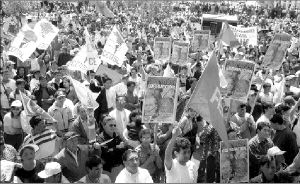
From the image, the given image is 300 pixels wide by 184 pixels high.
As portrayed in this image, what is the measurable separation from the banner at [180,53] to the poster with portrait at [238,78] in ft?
15.1

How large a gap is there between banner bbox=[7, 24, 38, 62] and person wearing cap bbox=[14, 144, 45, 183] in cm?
525

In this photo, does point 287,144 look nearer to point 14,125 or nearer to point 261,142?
point 261,142

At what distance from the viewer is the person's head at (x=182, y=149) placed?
503 cm

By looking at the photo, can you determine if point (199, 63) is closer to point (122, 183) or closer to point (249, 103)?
point (249, 103)

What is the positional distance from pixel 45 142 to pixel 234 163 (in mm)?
2304

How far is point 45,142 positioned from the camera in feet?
19.1

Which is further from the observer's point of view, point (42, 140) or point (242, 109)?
point (242, 109)

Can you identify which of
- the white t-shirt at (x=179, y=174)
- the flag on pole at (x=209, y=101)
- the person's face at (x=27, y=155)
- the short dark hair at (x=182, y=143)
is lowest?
the white t-shirt at (x=179, y=174)

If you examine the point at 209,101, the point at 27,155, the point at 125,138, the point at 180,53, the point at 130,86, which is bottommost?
the point at 180,53

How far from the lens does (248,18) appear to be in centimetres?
3569

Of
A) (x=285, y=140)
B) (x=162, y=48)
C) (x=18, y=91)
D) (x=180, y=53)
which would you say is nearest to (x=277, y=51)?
(x=285, y=140)

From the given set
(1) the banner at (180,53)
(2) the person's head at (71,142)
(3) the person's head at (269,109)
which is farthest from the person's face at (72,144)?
(1) the banner at (180,53)

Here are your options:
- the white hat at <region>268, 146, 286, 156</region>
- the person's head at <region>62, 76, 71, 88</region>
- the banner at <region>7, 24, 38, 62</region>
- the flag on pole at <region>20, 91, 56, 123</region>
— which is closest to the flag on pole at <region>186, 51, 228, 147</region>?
the white hat at <region>268, 146, 286, 156</region>

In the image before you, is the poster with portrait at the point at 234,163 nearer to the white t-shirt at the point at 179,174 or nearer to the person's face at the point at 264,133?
the white t-shirt at the point at 179,174
